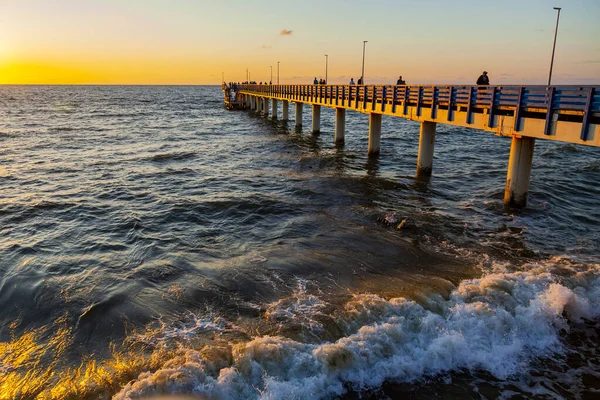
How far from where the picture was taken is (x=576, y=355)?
7059 millimetres

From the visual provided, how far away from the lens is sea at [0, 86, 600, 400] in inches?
258

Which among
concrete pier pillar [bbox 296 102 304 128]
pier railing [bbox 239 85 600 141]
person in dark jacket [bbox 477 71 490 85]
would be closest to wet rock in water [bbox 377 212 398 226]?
pier railing [bbox 239 85 600 141]

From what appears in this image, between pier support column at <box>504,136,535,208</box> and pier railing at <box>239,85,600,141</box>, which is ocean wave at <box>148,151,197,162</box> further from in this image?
pier support column at <box>504,136,535,208</box>

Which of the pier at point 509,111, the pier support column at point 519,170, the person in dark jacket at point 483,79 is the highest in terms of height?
the person in dark jacket at point 483,79

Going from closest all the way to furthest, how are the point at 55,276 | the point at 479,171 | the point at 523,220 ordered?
the point at 55,276 → the point at 523,220 → the point at 479,171

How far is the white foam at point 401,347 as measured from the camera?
634cm

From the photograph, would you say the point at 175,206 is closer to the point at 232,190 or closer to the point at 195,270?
the point at 232,190

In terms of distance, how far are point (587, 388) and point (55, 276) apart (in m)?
A: 10.9

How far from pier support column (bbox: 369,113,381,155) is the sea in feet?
19.7

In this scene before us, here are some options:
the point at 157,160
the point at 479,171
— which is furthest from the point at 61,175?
the point at 479,171

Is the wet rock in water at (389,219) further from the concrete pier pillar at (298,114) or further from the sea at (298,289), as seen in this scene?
the concrete pier pillar at (298,114)

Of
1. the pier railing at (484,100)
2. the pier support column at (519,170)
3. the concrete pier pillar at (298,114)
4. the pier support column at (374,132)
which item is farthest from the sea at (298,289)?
the concrete pier pillar at (298,114)

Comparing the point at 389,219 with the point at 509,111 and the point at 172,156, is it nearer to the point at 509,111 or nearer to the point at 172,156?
the point at 509,111

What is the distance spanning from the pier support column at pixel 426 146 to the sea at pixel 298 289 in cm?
87
